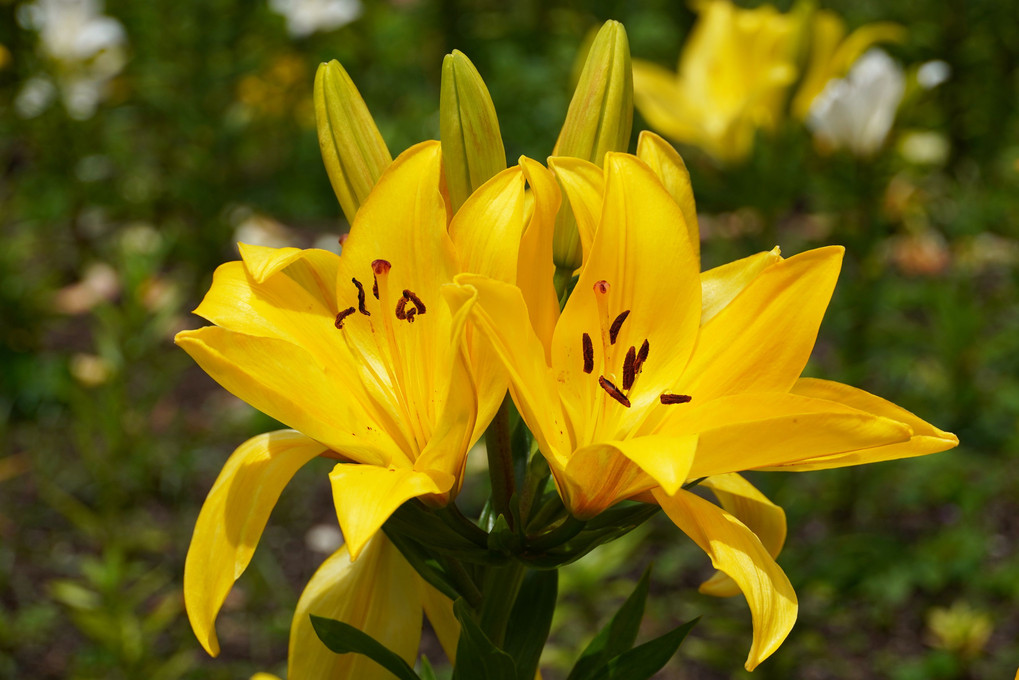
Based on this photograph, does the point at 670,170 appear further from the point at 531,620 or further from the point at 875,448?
the point at 531,620

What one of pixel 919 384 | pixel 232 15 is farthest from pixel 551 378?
pixel 232 15

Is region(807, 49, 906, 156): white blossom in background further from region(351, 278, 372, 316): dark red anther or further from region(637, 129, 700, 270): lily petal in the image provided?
region(351, 278, 372, 316): dark red anther

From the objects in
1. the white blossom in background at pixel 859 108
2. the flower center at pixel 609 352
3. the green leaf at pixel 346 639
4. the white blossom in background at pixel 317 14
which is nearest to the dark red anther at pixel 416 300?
the flower center at pixel 609 352

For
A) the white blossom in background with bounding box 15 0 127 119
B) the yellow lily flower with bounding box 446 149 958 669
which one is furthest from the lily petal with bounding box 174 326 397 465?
the white blossom in background with bounding box 15 0 127 119

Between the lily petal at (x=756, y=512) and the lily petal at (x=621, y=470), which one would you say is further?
the lily petal at (x=756, y=512)

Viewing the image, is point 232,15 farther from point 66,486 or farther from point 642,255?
point 642,255

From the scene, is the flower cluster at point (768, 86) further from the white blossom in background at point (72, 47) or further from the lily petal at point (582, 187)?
the white blossom in background at point (72, 47)
